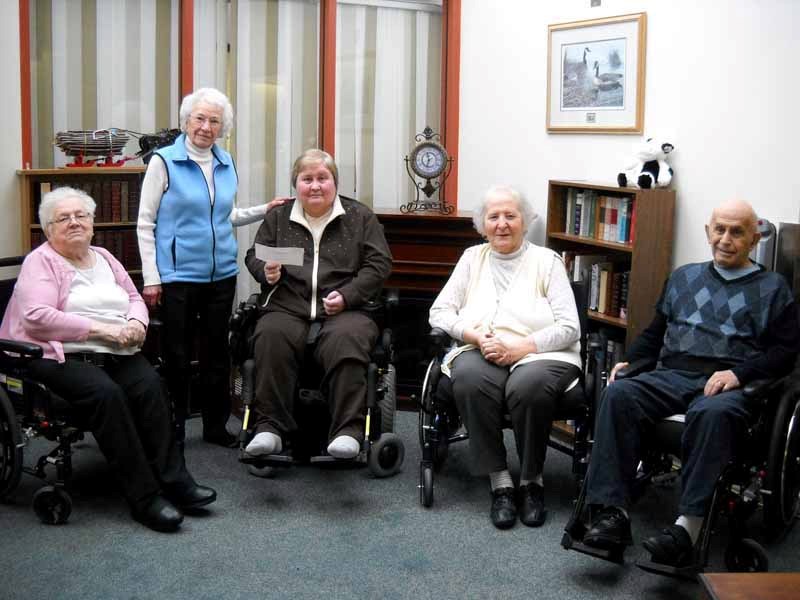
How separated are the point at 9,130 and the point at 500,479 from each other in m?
2.80

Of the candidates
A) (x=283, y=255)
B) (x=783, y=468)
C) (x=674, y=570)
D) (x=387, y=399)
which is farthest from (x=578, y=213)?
(x=674, y=570)

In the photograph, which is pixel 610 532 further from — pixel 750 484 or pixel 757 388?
pixel 757 388

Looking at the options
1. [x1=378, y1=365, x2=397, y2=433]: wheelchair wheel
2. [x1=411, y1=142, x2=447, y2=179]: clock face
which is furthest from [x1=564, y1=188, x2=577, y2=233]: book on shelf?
[x1=378, y1=365, x2=397, y2=433]: wheelchair wheel

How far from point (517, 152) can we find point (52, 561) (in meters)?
3.11

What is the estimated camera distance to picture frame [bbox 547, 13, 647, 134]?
14.7ft

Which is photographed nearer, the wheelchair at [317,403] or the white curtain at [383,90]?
the wheelchair at [317,403]

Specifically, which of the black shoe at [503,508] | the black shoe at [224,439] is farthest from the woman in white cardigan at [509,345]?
the black shoe at [224,439]

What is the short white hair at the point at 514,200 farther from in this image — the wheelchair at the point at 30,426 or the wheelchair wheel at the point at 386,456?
the wheelchair at the point at 30,426

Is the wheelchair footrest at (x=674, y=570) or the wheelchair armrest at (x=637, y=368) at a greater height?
the wheelchair armrest at (x=637, y=368)

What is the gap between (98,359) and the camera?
3.62 meters

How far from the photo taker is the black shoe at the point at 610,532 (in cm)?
305

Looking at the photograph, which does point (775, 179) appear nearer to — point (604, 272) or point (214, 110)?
point (604, 272)

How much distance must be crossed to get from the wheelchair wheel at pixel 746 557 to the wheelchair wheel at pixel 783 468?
0.14 m

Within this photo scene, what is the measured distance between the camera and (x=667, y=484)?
391 centimetres
